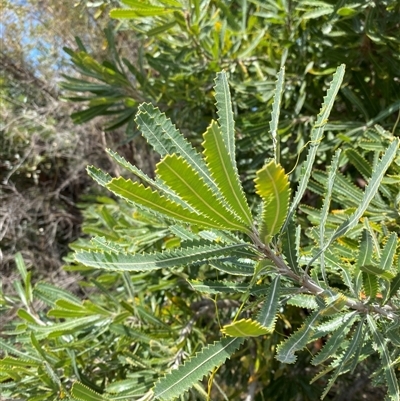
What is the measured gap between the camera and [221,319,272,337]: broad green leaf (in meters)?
0.60

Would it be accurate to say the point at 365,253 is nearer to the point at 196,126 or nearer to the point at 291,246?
the point at 291,246

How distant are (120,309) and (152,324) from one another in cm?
12

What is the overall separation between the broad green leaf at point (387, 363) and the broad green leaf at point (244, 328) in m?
0.35

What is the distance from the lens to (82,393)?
110cm

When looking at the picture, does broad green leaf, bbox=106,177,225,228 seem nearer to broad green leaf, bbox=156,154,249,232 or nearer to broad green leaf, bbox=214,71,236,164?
broad green leaf, bbox=156,154,249,232

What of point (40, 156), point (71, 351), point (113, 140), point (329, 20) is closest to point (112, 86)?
point (329, 20)

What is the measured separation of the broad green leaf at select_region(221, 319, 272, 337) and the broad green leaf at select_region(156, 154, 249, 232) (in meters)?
0.13

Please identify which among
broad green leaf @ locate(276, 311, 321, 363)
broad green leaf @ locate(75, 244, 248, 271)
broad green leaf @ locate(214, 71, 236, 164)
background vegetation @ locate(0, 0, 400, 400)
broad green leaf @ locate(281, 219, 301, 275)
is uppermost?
broad green leaf @ locate(214, 71, 236, 164)

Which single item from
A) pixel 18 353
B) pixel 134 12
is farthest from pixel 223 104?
pixel 18 353

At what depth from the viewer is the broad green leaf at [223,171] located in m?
0.57

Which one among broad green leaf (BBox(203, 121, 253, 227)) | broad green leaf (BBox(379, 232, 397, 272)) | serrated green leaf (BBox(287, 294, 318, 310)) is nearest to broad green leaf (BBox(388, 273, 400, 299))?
broad green leaf (BBox(379, 232, 397, 272))

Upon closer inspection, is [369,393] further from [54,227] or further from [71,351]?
[54,227]

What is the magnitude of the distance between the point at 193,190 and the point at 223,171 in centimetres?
5

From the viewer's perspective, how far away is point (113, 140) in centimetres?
364
